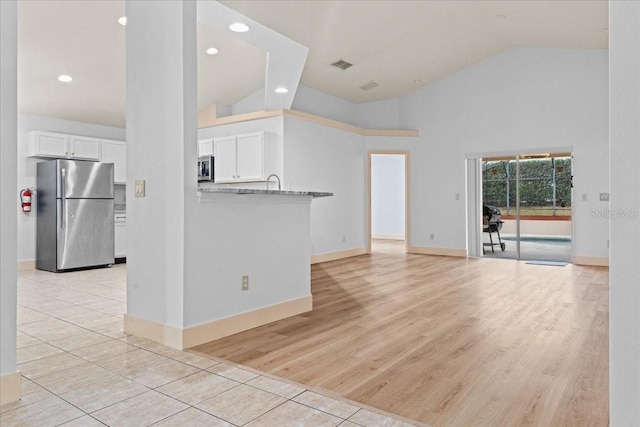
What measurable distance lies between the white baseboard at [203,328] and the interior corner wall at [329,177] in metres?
3.43

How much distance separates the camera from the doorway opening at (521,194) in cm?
786

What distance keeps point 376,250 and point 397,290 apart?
4326mm

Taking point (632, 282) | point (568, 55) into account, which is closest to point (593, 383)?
point (632, 282)

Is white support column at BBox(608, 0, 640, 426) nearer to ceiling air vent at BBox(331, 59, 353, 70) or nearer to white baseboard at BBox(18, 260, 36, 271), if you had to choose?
ceiling air vent at BBox(331, 59, 353, 70)

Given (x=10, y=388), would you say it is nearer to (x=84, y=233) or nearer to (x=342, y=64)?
(x=84, y=233)

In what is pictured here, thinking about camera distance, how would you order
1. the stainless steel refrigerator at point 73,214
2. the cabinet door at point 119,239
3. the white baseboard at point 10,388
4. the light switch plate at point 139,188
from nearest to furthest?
the white baseboard at point 10,388
the light switch plate at point 139,188
the stainless steel refrigerator at point 73,214
the cabinet door at point 119,239

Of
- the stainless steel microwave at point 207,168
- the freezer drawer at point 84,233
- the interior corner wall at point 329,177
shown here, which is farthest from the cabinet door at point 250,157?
the freezer drawer at point 84,233

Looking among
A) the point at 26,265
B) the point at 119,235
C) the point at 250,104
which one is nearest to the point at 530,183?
the point at 250,104

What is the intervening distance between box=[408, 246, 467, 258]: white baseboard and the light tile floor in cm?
627

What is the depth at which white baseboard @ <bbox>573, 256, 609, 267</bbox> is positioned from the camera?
6.79m

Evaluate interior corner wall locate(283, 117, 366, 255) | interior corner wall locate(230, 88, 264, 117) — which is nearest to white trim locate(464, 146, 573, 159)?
interior corner wall locate(283, 117, 366, 255)

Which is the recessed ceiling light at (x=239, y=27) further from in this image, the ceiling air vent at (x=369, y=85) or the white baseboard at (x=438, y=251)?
the white baseboard at (x=438, y=251)

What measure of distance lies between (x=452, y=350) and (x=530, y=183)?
619 cm

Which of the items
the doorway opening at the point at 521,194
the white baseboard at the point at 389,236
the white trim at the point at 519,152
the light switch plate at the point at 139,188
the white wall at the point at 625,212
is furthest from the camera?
the white baseboard at the point at 389,236
